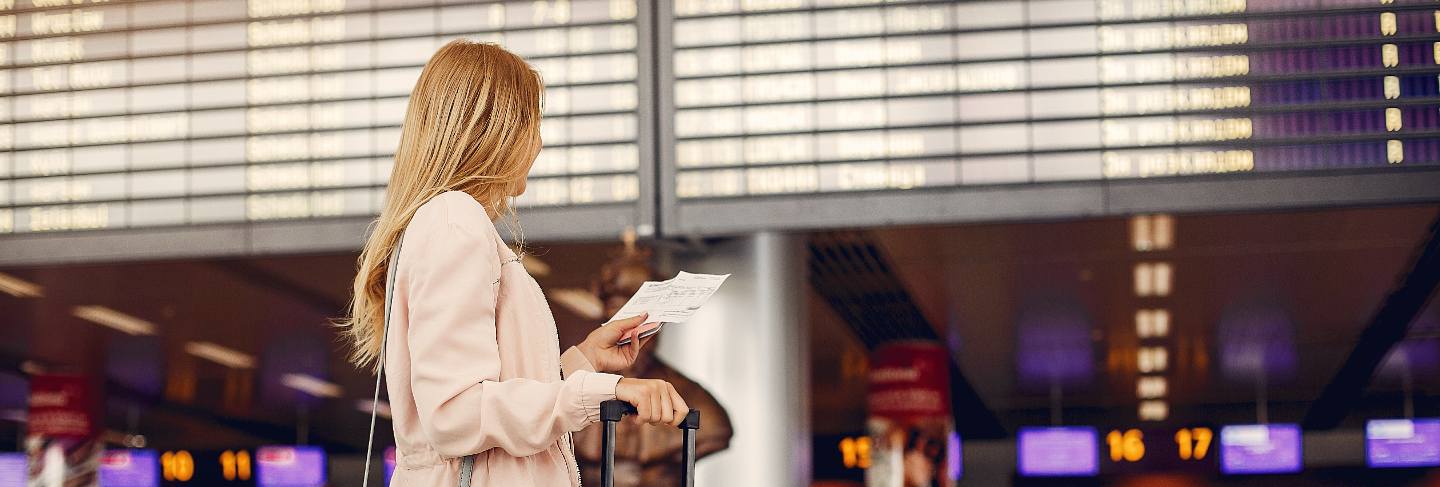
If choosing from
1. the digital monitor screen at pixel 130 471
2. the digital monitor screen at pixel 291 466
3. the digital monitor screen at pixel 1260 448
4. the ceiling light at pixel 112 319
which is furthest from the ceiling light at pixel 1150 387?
the digital monitor screen at pixel 130 471

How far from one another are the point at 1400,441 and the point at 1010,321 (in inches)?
248

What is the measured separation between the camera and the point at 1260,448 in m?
14.9

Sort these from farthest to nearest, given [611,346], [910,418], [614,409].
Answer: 1. [910,418]
2. [611,346]
3. [614,409]

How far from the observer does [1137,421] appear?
1898 cm

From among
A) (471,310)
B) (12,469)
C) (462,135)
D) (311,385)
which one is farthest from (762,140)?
(12,469)

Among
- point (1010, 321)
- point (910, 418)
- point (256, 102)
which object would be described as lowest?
point (910, 418)

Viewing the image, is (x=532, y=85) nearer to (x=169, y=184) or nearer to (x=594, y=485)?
(x=169, y=184)

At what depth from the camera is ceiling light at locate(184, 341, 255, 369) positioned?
39.4 ft

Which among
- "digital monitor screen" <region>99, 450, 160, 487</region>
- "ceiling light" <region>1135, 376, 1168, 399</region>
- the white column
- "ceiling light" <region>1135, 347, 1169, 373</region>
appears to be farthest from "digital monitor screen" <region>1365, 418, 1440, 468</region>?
"digital monitor screen" <region>99, 450, 160, 487</region>

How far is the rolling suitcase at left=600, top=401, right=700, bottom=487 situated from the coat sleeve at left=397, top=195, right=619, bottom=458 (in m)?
0.02

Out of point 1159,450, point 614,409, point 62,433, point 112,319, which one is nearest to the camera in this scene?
point 614,409

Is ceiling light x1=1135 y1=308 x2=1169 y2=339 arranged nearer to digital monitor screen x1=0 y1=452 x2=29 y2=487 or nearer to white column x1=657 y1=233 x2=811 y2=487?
white column x1=657 y1=233 x2=811 y2=487

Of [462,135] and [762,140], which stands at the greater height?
[762,140]

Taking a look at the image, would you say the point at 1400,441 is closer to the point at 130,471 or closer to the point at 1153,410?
the point at 1153,410
